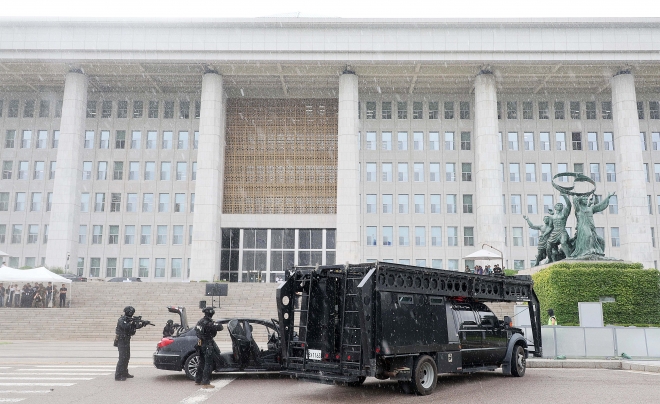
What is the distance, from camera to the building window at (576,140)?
51.6m

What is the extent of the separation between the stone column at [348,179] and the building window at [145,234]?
16.9 metres

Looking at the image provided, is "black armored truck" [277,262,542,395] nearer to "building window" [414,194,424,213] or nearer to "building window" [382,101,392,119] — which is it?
"building window" [414,194,424,213]

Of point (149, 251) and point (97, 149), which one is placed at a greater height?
point (97, 149)

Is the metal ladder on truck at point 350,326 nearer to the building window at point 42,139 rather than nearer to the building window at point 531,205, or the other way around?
the building window at point 531,205

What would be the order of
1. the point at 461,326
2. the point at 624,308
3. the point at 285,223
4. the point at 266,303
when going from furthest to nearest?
the point at 285,223, the point at 266,303, the point at 624,308, the point at 461,326

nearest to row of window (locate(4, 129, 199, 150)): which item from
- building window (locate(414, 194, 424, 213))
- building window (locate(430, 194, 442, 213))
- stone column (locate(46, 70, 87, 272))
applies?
stone column (locate(46, 70, 87, 272))

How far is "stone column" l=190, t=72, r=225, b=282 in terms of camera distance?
44969 millimetres

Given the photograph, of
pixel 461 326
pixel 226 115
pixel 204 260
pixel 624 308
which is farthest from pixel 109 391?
pixel 226 115

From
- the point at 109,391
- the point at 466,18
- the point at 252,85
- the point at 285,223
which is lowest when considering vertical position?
the point at 109,391

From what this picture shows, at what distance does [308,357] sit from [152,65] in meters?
41.2

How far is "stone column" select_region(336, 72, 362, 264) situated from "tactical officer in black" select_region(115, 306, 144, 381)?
31.5 m

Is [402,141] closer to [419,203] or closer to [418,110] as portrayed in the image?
[418,110]

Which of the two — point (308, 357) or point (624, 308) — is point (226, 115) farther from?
point (308, 357)

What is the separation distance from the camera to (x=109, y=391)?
1128 cm
